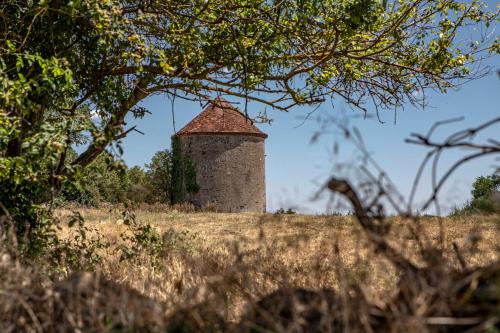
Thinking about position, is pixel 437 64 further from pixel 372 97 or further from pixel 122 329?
pixel 122 329

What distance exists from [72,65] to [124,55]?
5.22 feet

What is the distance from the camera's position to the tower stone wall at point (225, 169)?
110ft

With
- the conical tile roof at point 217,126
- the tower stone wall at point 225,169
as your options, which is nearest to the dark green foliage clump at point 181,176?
the tower stone wall at point 225,169

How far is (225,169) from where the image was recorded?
1342 inches

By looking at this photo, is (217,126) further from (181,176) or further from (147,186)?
(147,186)

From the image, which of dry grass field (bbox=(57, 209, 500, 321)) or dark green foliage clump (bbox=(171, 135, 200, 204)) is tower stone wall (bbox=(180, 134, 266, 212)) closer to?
dark green foliage clump (bbox=(171, 135, 200, 204))

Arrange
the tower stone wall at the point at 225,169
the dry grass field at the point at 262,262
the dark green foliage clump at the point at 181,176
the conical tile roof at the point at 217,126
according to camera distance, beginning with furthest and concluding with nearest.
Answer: the conical tile roof at the point at 217,126 < the dark green foliage clump at the point at 181,176 < the tower stone wall at the point at 225,169 < the dry grass field at the point at 262,262

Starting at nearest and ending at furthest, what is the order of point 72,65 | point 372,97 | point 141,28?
point 72,65 → point 141,28 → point 372,97

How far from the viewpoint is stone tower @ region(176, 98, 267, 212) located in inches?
1324

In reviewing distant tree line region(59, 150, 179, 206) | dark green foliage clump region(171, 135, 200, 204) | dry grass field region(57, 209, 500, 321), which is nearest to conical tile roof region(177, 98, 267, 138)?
dark green foliage clump region(171, 135, 200, 204)

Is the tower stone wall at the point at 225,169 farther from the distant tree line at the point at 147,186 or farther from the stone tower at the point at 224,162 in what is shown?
the distant tree line at the point at 147,186

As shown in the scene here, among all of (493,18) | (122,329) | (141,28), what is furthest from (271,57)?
(122,329)

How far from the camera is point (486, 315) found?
283 cm

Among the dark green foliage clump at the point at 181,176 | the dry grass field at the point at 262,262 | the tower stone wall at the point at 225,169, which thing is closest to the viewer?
the dry grass field at the point at 262,262
